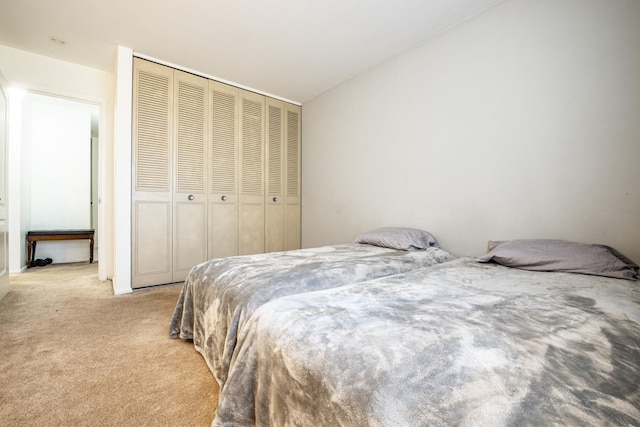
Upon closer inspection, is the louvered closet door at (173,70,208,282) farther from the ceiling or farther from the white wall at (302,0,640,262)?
the white wall at (302,0,640,262)

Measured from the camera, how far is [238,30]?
102 inches

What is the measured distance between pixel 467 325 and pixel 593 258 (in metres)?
1.33

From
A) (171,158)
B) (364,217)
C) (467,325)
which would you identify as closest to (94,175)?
(171,158)

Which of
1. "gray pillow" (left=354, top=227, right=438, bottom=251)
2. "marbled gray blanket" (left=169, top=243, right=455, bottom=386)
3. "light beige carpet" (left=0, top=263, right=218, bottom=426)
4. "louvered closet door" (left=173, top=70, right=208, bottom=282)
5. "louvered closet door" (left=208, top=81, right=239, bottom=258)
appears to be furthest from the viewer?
"louvered closet door" (left=208, top=81, right=239, bottom=258)

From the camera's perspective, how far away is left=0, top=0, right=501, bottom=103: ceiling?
2289 millimetres

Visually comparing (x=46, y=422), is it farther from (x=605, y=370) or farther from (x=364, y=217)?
(x=364, y=217)

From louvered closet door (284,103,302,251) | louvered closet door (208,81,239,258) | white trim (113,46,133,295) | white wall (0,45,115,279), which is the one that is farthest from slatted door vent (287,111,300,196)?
white wall (0,45,115,279)

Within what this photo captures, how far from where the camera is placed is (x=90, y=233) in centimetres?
457

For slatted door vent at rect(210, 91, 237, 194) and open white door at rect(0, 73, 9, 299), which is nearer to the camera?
open white door at rect(0, 73, 9, 299)

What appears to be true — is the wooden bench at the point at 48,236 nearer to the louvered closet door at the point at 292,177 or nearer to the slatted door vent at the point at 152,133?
the slatted door vent at the point at 152,133

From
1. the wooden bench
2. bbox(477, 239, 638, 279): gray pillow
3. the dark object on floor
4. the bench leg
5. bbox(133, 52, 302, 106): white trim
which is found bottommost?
the dark object on floor

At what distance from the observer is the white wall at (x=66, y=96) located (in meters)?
2.95

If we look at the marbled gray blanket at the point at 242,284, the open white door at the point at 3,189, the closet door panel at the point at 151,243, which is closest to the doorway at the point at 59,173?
the open white door at the point at 3,189

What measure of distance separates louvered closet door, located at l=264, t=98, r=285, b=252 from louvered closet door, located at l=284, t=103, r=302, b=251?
73 millimetres
